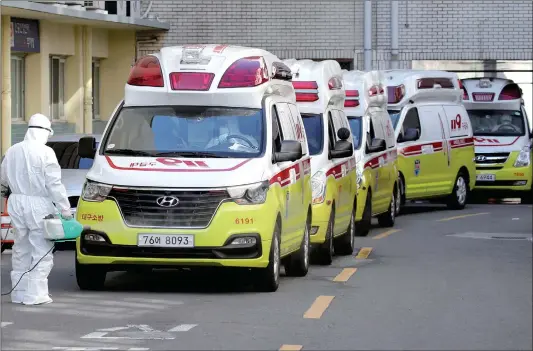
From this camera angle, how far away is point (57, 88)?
31641 mm

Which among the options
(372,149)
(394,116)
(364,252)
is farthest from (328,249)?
(394,116)

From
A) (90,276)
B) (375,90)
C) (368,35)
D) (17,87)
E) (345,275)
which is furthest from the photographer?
(368,35)

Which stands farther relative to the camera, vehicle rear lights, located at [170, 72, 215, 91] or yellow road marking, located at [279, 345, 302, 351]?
vehicle rear lights, located at [170, 72, 215, 91]

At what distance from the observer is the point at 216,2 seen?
36.6 meters

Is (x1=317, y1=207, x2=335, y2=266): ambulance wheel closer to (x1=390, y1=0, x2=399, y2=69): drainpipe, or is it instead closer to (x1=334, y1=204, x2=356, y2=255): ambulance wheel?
(x1=334, y1=204, x2=356, y2=255): ambulance wheel

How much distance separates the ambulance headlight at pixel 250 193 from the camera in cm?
1366

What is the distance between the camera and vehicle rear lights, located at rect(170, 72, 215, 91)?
48.2 ft

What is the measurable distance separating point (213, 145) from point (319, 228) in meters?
2.76

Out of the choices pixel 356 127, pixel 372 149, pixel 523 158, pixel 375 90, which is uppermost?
pixel 375 90

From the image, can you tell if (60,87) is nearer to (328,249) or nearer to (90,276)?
(328,249)

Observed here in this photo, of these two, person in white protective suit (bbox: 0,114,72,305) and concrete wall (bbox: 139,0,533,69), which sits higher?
concrete wall (bbox: 139,0,533,69)

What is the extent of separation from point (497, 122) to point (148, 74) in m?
17.6

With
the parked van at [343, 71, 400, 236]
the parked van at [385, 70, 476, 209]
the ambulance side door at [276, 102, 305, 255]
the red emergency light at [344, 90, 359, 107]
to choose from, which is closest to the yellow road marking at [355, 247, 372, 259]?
the parked van at [343, 71, 400, 236]

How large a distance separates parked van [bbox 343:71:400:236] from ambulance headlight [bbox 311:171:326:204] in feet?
→ 12.1
